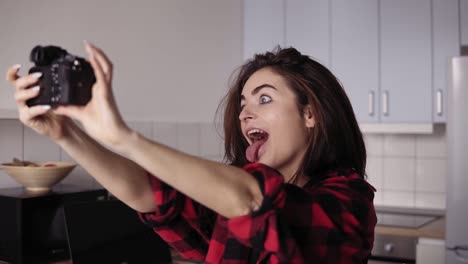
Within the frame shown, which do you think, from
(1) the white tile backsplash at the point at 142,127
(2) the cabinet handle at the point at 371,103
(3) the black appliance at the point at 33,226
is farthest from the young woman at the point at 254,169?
(2) the cabinet handle at the point at 371,103

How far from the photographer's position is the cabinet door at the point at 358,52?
3.15 meters

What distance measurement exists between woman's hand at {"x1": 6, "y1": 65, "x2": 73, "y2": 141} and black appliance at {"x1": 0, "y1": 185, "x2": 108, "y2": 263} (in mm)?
1103

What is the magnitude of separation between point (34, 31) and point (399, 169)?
2124 millimetres

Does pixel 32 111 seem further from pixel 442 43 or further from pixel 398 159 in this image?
pixel 398 159

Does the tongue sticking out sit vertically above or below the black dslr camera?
below

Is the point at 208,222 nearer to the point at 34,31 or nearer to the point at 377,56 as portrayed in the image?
the point at 34,31

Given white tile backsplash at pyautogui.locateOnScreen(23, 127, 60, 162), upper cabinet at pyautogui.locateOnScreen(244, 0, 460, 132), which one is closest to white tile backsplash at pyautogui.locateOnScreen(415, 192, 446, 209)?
upper cabinet at pyautogui.locateOnScreen(244, 0, 460, 132)

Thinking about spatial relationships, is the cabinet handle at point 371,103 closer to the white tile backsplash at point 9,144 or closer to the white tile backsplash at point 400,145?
the white tile backsplash at point 400,145

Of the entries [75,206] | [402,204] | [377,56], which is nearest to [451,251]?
[402,204]

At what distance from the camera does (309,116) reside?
4.19 ft

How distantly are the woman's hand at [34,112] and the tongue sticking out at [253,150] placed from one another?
517 mm

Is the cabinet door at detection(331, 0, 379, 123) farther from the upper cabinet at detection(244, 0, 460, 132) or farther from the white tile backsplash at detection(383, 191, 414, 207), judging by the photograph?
the white tile backsplash at detection(383, 191, 414, 207)

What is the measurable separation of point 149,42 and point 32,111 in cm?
198

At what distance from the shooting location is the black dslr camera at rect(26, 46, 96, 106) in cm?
78
